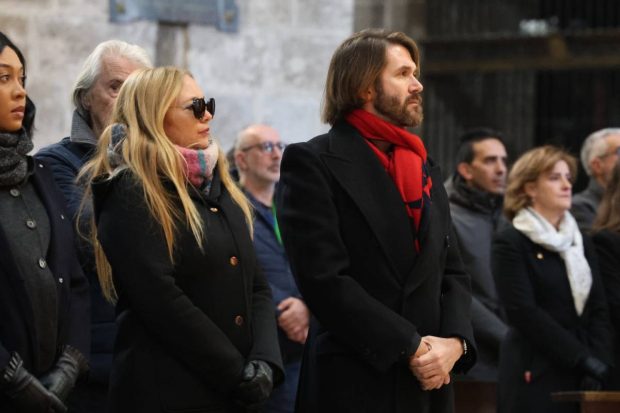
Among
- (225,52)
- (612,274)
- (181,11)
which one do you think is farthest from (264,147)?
(612,274)

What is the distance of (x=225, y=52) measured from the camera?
736 cm

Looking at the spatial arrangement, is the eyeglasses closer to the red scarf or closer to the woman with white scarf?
the woman with white scarf

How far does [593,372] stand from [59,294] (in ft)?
9.71

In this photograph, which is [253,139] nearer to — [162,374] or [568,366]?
[568,366]

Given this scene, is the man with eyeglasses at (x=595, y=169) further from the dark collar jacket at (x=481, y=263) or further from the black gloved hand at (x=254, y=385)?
the black gloved hand at (x=254, y=385)

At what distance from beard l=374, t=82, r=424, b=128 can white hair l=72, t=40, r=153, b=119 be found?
111 cm

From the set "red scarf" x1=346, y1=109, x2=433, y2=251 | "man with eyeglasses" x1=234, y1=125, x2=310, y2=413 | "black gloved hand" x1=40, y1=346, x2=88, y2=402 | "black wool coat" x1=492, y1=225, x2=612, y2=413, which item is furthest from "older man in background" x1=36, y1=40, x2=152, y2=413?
"black wool coat" x1=492, y1=225, x2=612, y2=413

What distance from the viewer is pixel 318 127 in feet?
25.1

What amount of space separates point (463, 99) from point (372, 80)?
6268 mm

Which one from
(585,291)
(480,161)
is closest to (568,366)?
(585,291)

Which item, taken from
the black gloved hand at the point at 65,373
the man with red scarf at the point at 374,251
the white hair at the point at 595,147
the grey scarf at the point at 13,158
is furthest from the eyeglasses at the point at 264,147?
the black gloved hand at the point at 65,373

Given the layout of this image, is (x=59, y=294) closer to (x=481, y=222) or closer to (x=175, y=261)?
(x=175, y=261)

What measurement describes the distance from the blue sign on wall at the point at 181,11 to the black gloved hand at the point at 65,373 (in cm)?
306

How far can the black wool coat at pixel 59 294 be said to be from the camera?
424 centimetres
